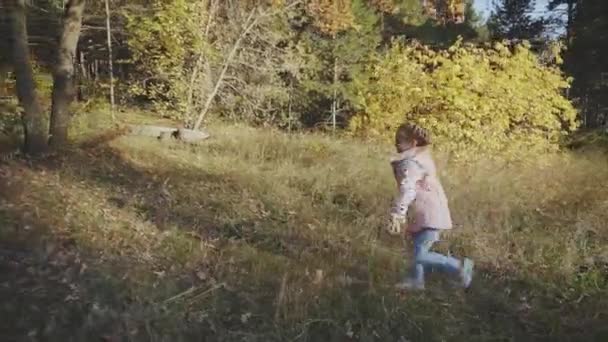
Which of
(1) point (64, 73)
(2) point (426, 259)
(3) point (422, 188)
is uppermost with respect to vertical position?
(1) point (64, 73)

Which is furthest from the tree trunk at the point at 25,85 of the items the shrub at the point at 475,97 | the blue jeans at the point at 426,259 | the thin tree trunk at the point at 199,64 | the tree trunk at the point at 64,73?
the blue jeans at the point at 426,259

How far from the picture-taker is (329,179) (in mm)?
9242

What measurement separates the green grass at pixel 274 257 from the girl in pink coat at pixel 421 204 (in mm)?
180

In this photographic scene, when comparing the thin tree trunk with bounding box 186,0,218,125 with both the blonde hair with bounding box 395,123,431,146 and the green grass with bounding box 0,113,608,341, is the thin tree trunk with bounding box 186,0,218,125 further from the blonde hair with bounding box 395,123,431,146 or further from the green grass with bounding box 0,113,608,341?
the blonde hair with bounding box 395,123,431,146

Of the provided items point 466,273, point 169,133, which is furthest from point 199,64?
point 466,273

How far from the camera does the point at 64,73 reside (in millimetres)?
9836

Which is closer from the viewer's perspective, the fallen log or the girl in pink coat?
the girl in pink coat

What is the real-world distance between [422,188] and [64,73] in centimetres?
709

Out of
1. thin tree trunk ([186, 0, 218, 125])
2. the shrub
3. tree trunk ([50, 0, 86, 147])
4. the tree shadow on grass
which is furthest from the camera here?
thin tree trunk ([186, 0, 218, 125])

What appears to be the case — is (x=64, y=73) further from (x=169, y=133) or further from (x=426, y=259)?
(x=426, y=259)

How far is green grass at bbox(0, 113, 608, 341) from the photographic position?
4.14m

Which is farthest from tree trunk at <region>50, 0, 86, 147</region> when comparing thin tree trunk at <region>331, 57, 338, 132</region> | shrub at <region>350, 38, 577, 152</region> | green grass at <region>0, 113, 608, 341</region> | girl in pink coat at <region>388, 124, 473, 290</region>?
thin tree trunk at <region>331, 57, 338, 132</region>

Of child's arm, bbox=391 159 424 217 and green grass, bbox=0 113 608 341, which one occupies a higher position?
child's arm, bbox=391 159 424 217

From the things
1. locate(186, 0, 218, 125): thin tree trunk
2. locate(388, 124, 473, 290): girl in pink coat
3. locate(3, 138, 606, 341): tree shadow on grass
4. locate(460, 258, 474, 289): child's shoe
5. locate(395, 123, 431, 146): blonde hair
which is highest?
locate(186, 0, 218, 125): thin tree trunk
